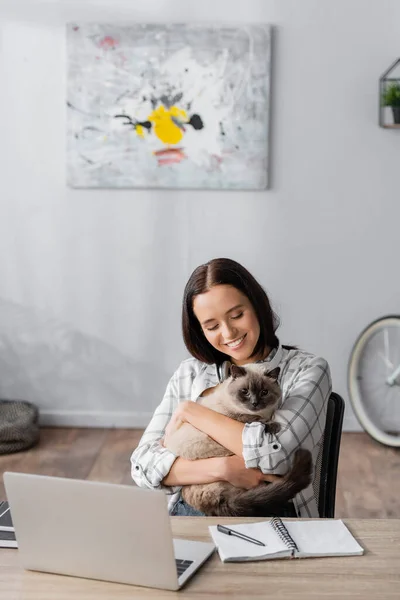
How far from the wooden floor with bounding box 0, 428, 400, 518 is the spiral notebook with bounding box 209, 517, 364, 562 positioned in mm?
1691

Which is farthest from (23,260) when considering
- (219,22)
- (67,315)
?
(219,22)

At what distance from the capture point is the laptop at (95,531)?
1096 millimetres

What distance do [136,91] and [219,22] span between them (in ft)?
1.69

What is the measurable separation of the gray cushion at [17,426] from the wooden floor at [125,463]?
0.16ft

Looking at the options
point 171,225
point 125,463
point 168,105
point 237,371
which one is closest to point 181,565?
point 237,371

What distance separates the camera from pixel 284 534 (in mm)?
1326

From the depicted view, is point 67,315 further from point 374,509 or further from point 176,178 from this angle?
point 374,509

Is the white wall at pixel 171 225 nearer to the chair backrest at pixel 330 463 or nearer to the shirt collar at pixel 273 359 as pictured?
the shirt collar at pixel 273 359

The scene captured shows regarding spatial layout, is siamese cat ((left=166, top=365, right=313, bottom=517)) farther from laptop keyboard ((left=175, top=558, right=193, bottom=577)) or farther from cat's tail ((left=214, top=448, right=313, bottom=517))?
laptop keyboard ((left=175, top=558, right=193, bottom=577))

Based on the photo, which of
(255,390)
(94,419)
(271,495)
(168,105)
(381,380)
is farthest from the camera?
(94,419)

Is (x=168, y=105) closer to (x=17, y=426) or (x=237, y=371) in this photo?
(x=17, y=426)

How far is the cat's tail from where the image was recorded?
1289mm

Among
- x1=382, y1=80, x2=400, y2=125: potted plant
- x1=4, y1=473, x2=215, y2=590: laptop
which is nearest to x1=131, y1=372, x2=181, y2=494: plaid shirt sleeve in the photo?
x1=4, y1=473, x2=215, y2=590: laptop

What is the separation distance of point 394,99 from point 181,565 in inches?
117
